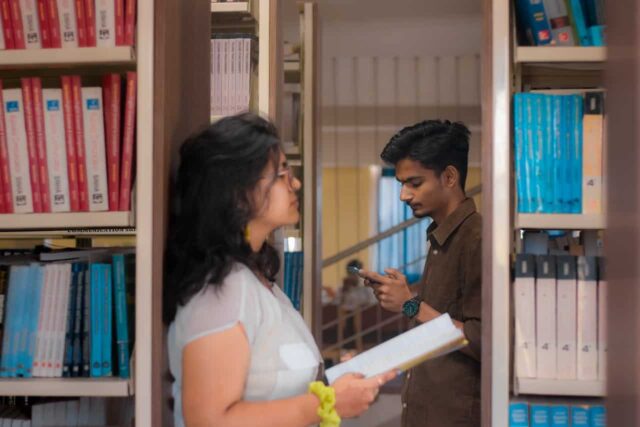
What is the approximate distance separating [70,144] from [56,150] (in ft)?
0.11

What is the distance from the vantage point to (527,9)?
1690 millimetres

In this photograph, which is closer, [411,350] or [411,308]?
[411,350]

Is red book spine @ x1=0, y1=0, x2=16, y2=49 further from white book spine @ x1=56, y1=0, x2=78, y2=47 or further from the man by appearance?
the man

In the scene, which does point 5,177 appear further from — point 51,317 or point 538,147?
point 538,147

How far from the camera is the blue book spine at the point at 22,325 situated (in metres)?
1.63

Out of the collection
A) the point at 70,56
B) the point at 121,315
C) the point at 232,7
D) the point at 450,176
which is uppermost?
the point at 232,7

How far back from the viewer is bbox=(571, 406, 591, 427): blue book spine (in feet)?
5.35

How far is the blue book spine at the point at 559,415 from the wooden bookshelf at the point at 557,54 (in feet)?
2.30

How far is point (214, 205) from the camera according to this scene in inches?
60.8

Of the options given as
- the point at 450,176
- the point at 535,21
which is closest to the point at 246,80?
the point at 450,176

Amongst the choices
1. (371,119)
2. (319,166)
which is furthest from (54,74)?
(371,119)

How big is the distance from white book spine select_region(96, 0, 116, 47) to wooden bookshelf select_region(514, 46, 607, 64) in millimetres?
808

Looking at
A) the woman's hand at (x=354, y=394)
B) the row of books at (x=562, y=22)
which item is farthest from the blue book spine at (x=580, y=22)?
the woman's hand at (x=354, y=394)

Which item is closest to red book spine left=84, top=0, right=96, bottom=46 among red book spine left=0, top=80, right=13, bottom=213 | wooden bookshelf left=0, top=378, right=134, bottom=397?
red book spine left=0, top=80, right=13, bottom=213
